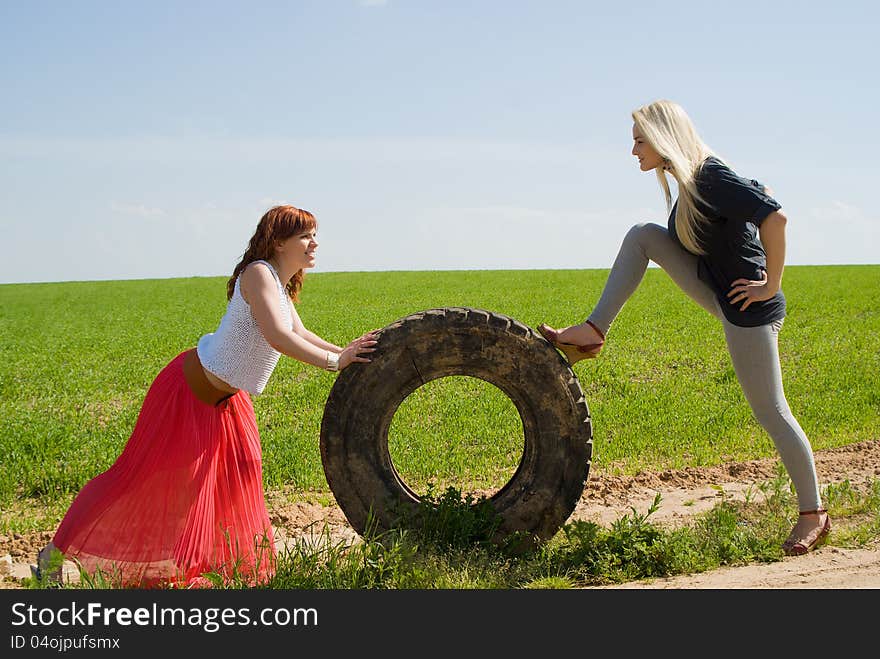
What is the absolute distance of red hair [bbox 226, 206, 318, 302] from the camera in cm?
476

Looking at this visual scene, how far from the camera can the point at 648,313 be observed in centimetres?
2362

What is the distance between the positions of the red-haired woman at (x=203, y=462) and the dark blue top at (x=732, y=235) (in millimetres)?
2367

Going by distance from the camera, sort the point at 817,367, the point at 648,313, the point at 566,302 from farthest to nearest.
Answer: the point at 566,302
the point at 648,313
the point at 817,367

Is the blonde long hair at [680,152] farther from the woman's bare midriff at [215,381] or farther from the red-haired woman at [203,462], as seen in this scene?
the woman's bare midriff at [215,381]

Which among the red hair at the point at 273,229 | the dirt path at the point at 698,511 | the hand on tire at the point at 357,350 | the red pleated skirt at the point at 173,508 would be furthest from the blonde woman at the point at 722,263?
the red pleated skirt at the point at 173,508

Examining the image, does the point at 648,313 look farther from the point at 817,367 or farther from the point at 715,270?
the point at 715,270

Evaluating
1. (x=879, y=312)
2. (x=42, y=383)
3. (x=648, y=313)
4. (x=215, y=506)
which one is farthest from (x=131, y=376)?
(x=879, y=312)

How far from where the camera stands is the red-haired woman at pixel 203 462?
473 cm

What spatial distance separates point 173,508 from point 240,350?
1.10 metres

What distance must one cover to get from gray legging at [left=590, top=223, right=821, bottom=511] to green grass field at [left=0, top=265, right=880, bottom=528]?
2.47 meters

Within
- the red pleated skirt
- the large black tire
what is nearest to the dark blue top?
the large black tire

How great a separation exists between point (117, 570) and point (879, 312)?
81.8 ft

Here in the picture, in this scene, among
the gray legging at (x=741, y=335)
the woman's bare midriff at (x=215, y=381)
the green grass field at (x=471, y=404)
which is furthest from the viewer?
the green grass field at (x=471, y=404)

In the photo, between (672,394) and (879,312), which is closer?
(672,394)
